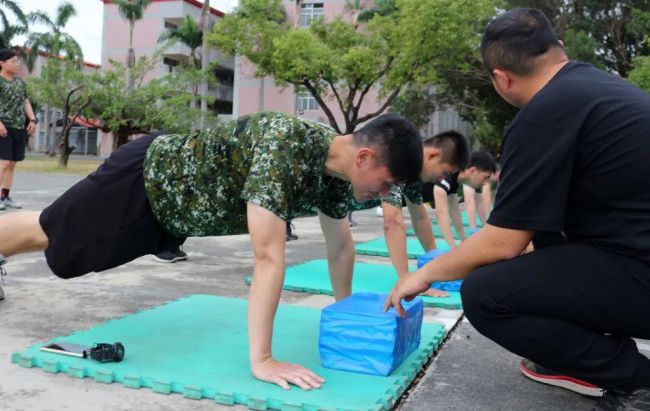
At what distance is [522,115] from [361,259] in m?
4.13

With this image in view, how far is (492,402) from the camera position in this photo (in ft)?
7.95

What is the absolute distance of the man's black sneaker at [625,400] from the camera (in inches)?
80.4

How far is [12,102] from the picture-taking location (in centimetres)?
744

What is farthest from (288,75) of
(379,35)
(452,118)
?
(452,118)

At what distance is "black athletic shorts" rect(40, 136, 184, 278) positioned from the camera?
9.16 ft

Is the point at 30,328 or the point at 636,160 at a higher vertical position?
the point at 636,160

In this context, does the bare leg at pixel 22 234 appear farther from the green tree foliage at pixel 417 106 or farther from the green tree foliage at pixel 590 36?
the green tree foliage at pixel 417 106

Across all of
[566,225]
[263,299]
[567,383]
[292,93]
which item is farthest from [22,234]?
[292,93]

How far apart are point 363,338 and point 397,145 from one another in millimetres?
814

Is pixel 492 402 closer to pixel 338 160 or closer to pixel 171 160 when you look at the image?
pixel 338 160

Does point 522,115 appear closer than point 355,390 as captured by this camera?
Yes

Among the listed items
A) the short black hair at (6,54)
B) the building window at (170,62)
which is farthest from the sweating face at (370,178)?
the building window at (170,62)

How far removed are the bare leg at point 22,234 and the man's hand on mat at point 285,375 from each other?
47.7 inches

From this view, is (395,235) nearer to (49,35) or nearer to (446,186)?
(446,186)
